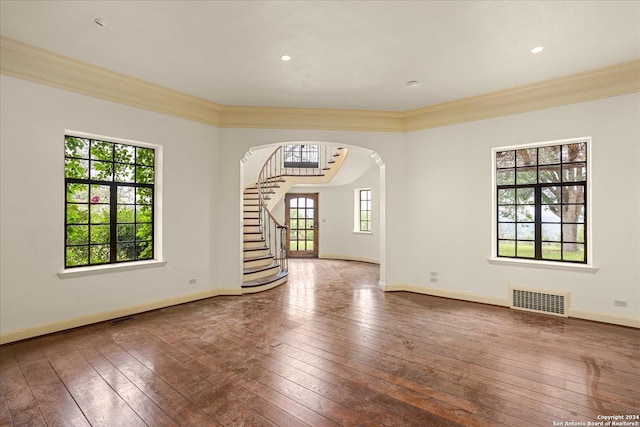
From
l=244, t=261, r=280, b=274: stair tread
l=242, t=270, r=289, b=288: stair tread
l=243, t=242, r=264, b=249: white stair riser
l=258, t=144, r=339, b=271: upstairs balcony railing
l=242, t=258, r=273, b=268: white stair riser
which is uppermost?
l=258, t=144, r=339, b=271: upstairs balcony railing

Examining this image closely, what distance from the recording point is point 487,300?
4.95 metres

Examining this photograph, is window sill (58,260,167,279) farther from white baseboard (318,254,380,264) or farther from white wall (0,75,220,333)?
white baseboard (318,254,380,264)

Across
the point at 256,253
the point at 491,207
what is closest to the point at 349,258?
the point at 256,253

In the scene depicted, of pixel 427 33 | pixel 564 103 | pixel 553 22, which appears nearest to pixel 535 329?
pixel 564 103

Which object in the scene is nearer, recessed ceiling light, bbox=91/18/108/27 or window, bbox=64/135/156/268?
recessed ceiling light, bbox=91/18/108/27

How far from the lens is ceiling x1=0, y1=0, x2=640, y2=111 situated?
281cm

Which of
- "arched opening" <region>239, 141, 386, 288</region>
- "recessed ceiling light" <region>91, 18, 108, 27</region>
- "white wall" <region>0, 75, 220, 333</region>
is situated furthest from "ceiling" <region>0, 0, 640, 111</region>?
"arched opening" <region>239, 141, 386, 288</region>

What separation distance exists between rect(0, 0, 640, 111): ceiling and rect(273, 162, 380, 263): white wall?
5166 millimetres

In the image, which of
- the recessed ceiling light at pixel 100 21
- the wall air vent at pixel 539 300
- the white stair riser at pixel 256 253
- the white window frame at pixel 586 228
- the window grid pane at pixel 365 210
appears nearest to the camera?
the recessed ceiling light at pixel 100 21

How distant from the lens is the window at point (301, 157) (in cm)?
1124

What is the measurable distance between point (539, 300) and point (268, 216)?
599 centimetres

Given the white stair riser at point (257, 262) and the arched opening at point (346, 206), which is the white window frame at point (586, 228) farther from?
the white stair riser at point (257, 262)

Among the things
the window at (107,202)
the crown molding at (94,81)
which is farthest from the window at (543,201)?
the window at (107,202)

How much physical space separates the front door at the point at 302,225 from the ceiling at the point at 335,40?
6084 millimetres
